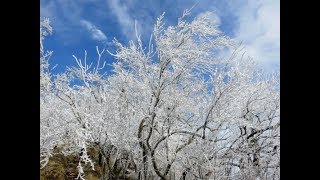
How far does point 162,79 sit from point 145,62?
489 mm

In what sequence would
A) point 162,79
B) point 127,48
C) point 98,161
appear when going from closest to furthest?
1. point 162,79
2. point 127,48
3. point 98,161

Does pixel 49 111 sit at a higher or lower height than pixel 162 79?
lower

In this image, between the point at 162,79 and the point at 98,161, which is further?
the point at 98,161
